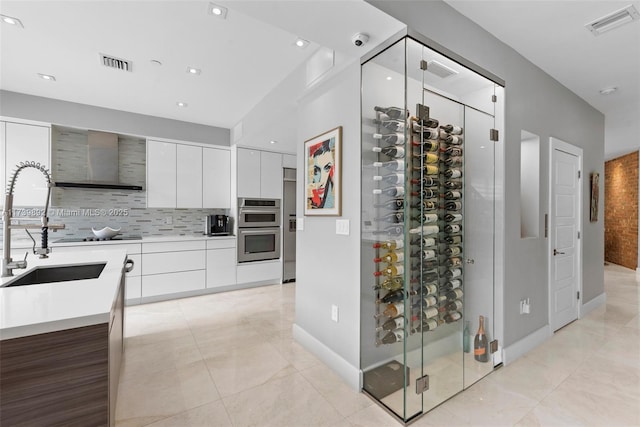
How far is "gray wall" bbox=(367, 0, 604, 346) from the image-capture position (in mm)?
1895

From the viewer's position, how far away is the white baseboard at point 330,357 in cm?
204

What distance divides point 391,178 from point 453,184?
1.99 feet

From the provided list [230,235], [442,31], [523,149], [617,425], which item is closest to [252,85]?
[442,31]

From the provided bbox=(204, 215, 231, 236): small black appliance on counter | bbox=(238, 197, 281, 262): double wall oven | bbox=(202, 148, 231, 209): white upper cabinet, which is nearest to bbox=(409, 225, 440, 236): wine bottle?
bbox=(238, 197, 281, 262): double wall oven

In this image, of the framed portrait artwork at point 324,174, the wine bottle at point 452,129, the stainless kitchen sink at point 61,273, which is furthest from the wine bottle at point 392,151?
the stainless kitchen sink at point 61,273

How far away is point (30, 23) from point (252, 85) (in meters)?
1.78

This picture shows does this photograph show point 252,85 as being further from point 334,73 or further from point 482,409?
point 482,409

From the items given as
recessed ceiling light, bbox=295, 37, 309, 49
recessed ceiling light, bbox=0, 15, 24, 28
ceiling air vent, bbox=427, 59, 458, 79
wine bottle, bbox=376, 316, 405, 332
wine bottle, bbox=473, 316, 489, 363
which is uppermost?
recessed ceiling light, bbox=0, 15, 24, 28

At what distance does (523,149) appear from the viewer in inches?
111

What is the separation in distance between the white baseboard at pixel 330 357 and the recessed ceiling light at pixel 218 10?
2.65 m

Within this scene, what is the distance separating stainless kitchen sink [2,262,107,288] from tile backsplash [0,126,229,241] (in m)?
2.48

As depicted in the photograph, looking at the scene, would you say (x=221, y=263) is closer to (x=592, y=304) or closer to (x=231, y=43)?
(x=231, y=43)

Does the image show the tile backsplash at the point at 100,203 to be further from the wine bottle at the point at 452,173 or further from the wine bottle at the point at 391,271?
the wine bottle at the point at 452,173

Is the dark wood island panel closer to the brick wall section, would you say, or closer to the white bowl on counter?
the white bowl on counter
